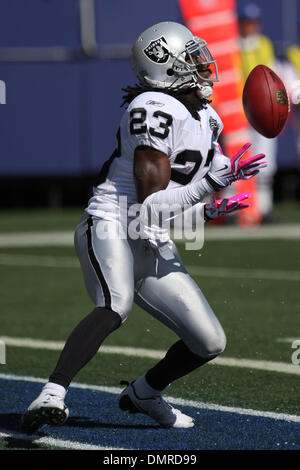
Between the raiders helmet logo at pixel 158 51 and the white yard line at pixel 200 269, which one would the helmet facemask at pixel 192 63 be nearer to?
the raiders helmet logo at pixel 158 51

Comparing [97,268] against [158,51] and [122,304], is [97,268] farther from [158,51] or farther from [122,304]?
[158,51]

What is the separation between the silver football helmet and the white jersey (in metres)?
0.16

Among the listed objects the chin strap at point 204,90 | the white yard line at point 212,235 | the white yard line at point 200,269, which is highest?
the chin strap at point 204,90

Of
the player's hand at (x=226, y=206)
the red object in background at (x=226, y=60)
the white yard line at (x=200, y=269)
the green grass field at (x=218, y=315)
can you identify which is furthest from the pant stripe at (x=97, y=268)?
the red object in background at (x=226, y=60)

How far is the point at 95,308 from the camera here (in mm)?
4289

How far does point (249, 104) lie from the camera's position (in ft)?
16.5

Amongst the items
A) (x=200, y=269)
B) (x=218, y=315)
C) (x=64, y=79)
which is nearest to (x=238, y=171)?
(x=218, y=315)

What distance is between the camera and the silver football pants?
4.29 m

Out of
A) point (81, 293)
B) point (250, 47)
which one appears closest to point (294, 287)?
point (81, 293)

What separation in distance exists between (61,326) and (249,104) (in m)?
2.60

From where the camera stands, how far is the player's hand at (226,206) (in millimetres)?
4316

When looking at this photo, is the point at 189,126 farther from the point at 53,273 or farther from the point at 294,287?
the point at 53,273

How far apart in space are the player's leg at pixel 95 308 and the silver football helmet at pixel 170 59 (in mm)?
682

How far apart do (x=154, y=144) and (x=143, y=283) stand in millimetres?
596
